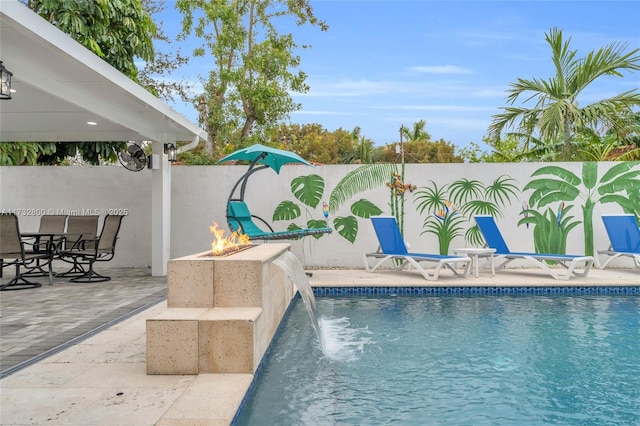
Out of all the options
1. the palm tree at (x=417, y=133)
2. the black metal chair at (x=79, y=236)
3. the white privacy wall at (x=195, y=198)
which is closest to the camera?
the black metal chair at (x=79, y=236)

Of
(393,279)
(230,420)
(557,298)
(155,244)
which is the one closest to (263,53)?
(155,244)

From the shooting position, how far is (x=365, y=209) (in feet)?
33.8

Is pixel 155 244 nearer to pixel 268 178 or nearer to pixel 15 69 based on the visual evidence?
pixel 268 178

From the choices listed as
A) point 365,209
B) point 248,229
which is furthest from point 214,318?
point 365,209

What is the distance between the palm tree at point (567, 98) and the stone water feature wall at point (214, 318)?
865cm

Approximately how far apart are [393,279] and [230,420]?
5.65 meters

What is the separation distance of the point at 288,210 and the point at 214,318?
676 centimetres

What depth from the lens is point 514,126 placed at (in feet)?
39.8

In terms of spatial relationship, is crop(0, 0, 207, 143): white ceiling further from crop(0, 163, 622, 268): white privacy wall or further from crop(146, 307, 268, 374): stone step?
crop(146, 307, 268, 374): stone step

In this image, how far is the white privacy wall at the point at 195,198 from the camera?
10.3 meters

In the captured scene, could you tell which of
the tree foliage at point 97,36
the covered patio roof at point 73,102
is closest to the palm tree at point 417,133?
the tree foliage at point 97,36

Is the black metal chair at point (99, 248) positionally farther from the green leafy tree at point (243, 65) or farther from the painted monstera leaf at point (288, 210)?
the green leafy tree at point (243, 65)

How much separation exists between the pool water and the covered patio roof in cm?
318

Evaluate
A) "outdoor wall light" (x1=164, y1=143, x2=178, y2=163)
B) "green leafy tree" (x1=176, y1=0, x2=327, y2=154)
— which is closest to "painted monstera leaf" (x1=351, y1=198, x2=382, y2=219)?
"outdoor wall light" (x1=164, y1=143, x2=178, y2=163)
